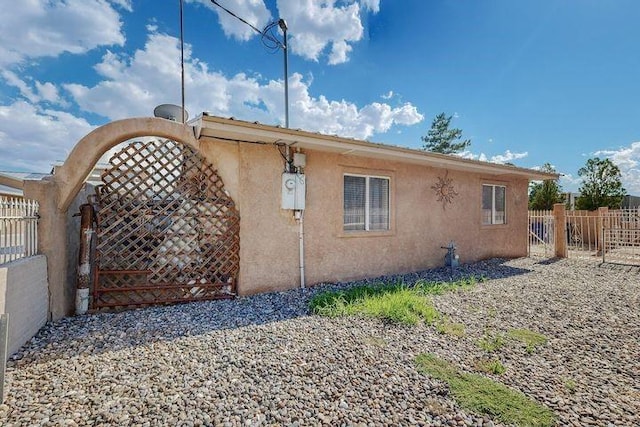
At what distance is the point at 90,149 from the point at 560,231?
17769 millimetres

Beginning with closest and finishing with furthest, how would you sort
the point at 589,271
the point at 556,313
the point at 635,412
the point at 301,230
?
the point at 635,412 < the point at 556,313 < the point at 301,230 < the point at 589,271

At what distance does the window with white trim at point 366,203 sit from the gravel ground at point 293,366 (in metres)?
3.17

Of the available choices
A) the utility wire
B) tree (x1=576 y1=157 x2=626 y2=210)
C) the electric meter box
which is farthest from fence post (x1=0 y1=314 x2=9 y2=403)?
tree (x1=576 y1=157 x2=626 y2=210)

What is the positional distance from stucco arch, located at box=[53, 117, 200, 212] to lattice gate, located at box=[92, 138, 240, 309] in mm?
398

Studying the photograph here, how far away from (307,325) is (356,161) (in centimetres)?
497

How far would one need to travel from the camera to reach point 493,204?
1248 centimetres

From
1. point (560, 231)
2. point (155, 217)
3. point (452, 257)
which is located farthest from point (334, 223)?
point (560, 231)

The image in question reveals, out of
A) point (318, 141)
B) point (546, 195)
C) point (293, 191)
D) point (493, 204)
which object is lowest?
point (493, 204)

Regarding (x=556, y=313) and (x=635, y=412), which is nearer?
(x=635, y=412)

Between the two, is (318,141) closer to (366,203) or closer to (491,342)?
(366,203)

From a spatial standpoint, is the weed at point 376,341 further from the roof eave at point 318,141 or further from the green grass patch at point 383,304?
the roof eave at point 318,141

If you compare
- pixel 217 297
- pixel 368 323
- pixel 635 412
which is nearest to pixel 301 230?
pixel 217 297

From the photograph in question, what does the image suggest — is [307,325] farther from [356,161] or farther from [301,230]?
[356,161]

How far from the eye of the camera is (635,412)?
2943 millimetres
